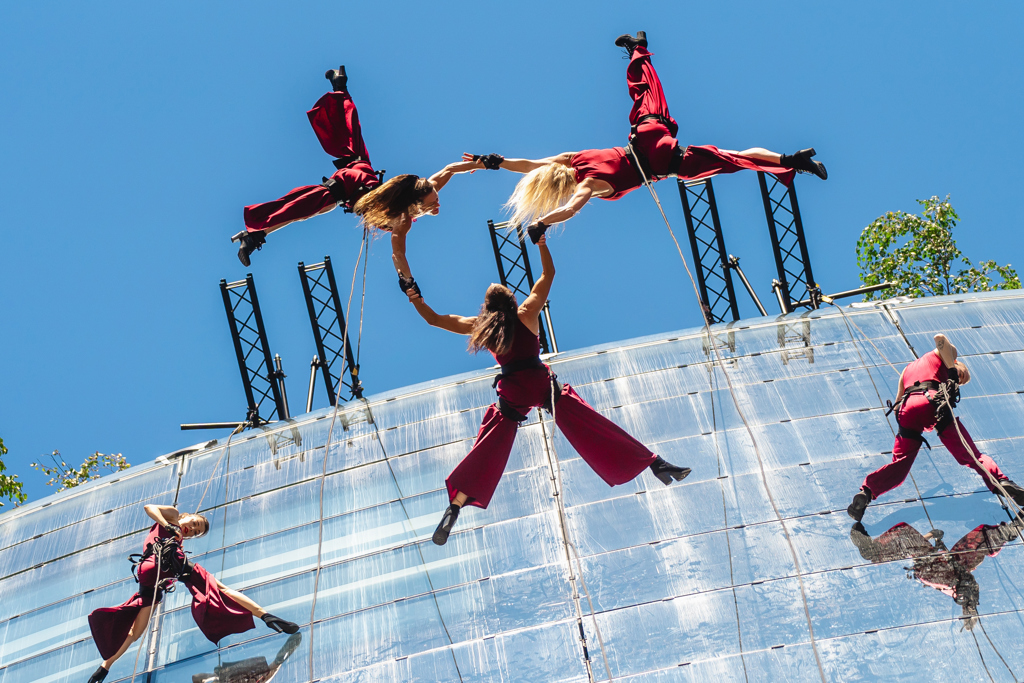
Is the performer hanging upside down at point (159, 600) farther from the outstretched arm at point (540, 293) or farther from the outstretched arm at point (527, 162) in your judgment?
the outstretched arm at point (527, 162)

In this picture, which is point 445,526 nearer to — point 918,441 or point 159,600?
point 159,600

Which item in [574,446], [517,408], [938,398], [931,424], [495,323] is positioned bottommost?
[931,424]

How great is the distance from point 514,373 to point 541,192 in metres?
1.40

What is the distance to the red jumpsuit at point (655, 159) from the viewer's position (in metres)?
7.97

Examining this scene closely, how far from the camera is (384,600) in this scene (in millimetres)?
8484

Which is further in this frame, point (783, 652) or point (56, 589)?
point (56, 589)

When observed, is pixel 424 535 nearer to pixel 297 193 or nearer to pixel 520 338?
pixel 520 338

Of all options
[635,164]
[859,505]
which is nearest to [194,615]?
[635,164]

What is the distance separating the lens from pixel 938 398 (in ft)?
26.5

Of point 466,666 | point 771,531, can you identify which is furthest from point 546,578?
point 771,531

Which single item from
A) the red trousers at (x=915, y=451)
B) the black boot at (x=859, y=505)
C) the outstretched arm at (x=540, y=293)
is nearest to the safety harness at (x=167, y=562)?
the outstretched arm at (x=540, y=293)

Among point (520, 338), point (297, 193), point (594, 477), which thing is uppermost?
point (297, 193)

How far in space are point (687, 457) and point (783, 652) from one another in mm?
2634

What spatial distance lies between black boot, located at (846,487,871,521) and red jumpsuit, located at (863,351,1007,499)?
0.34 ft
